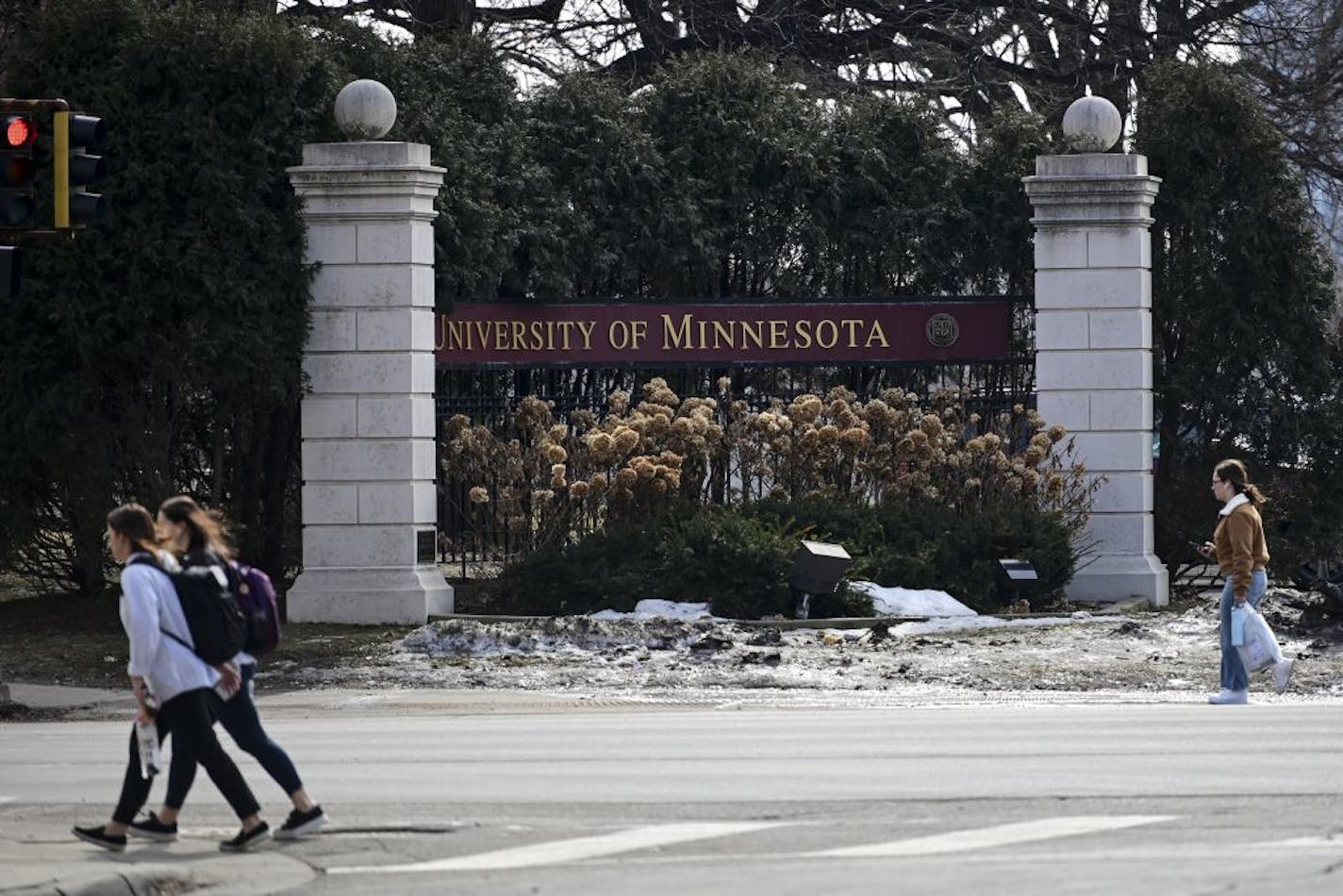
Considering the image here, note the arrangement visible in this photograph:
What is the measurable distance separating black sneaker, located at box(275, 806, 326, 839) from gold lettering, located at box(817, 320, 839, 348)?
559 inches

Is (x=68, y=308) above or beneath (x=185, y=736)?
above

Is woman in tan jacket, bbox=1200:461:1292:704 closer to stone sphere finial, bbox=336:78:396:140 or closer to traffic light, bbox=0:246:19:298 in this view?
traffic light, bbox=0:246:19:298

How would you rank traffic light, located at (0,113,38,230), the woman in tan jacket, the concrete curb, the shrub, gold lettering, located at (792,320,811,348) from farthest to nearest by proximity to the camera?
gold lettering, located at (792,320,811,348) < the shrub < the woman in tan jacket < traffic light, located at (0,113,38,230) < the concrete curb

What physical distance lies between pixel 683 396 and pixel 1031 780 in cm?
1325

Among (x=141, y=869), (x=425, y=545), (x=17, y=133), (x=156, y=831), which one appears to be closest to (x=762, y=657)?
(x=425, y=545)

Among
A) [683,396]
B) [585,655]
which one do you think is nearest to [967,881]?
[585,655]

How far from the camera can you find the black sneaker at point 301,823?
11.1 metres

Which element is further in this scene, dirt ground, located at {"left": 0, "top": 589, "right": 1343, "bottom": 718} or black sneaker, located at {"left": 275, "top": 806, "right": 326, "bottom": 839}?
dirt ground, located at {"left": 0, "top": 589, "right": 1343, "bottom": 718}

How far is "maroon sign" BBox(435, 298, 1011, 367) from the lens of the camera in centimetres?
2441

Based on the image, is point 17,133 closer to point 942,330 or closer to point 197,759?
point 197,759

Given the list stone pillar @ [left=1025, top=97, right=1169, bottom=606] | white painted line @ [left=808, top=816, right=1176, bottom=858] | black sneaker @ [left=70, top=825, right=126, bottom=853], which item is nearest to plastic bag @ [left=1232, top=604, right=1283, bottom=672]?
white painted line @ [left=808, top=816, right=1176, bottom=858]

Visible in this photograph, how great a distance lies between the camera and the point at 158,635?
10.9 metres

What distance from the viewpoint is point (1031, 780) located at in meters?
12.4

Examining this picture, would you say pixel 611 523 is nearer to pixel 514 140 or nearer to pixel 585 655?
pixel 585 655
